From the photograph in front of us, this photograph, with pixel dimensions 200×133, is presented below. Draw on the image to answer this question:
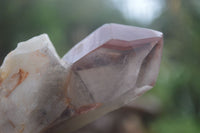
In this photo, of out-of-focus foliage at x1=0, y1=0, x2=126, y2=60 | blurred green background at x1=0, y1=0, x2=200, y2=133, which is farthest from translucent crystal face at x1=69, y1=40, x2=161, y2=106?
out-of-focus foliage at x1=0, y1=0, x2=126, y2=60

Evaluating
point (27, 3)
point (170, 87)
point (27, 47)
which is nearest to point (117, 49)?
point (27, 47)

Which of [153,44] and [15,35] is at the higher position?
[153,44]

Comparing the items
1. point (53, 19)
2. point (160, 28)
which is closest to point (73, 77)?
point (53, 19)

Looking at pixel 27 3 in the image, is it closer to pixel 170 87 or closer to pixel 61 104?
pixel 170 87

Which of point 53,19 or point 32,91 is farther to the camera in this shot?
point 53,19

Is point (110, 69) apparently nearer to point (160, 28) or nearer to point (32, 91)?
point (32, 91)
